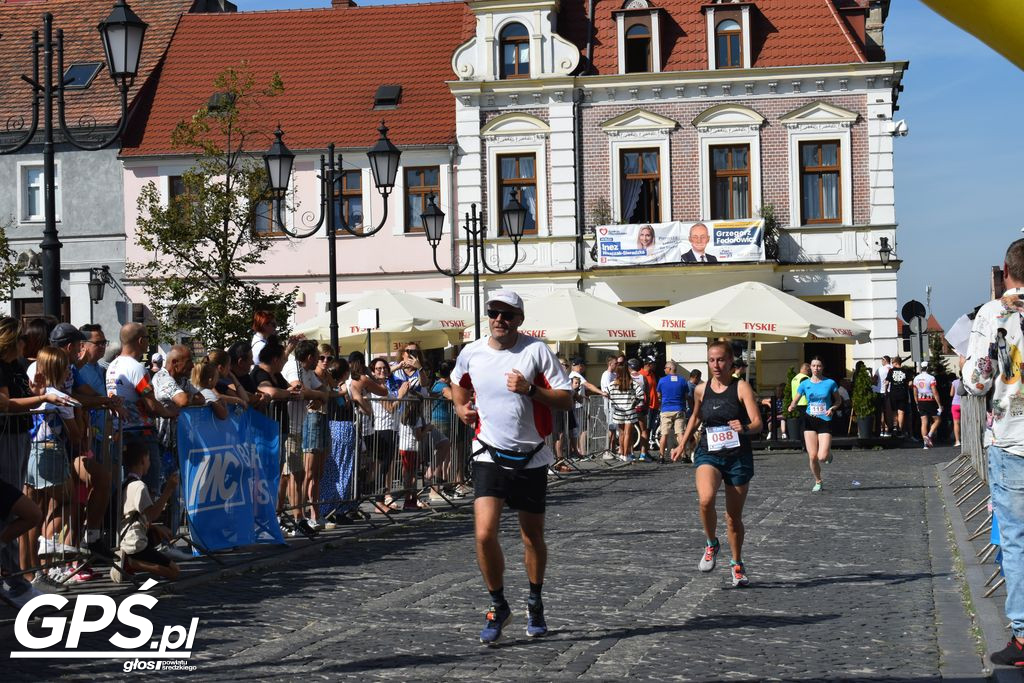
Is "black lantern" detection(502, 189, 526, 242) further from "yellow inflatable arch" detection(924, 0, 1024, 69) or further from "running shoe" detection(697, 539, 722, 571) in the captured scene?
"yellow inflatable arch" detection(924, 0, 1024, 69)

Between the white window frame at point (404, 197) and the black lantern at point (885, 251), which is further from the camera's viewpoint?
the white window frame at point (404, 197)

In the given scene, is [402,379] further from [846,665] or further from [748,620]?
[846,665]

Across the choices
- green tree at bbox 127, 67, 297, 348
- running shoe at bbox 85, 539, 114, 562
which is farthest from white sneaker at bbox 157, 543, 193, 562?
green tree at bbox 127, 67, 297, 348

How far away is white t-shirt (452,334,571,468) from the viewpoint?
870cm

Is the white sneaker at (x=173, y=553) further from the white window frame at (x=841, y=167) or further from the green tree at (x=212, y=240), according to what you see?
the white window frame at (x=841, y=167)

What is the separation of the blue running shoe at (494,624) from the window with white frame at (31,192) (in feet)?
113

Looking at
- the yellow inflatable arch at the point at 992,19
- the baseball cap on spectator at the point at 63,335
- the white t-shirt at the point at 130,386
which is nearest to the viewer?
the yellow inflatable arch at the point at 992,19

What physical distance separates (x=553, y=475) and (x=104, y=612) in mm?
15207

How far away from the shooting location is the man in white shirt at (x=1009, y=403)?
7398mm

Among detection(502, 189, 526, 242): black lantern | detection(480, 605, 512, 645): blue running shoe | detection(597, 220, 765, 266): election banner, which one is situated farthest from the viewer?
detection(597, 220, 765, 266): election banner

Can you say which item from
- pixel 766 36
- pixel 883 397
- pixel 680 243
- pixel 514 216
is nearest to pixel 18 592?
pixel 514 216

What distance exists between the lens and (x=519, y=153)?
39.3 metres

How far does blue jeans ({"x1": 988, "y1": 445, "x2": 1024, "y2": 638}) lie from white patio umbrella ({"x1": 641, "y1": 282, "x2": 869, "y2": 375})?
870 inches

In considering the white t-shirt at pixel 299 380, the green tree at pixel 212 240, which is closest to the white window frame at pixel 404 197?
the green tree at pixel 212 240
